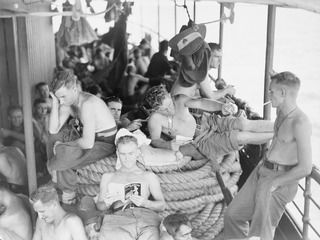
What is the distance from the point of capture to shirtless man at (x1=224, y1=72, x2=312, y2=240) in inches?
86.2

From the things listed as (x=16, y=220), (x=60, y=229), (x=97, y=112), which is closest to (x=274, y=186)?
(x=97, y=112)

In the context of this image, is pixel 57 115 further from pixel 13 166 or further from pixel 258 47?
pixel 258 47

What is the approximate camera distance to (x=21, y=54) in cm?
248

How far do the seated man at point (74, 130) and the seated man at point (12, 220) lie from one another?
0.27 meters

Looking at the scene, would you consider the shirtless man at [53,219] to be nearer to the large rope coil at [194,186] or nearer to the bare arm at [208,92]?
the large rope coil at [194,186]

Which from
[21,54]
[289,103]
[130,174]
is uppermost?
[21,54]

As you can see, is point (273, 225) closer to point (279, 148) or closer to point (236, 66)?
point (279, 148)

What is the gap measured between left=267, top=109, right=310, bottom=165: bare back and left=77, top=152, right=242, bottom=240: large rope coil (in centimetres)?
45

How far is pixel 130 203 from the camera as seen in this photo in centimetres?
261

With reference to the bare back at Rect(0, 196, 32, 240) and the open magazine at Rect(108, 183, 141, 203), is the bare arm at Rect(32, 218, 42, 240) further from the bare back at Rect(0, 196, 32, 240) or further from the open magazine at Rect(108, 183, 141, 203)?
the open magazine at Rect(108, 183, 141, 203)

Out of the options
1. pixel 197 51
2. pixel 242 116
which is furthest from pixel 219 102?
pixel 197 51

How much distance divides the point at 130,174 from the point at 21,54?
83cm

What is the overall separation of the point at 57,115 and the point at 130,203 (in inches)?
24.1

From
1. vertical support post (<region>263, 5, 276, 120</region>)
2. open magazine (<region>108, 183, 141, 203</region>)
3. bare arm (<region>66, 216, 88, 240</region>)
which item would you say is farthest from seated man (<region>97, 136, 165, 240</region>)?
vertical support post (<region>263, 5, 276, 120</region>)
